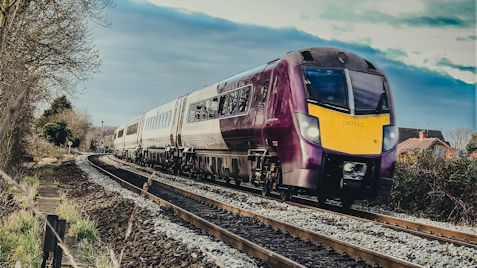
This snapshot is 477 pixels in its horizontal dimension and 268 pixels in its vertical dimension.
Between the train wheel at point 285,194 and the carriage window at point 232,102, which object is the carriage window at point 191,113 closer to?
the carriage window at point 232,102

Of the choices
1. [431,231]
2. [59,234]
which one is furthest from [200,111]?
[59,234]

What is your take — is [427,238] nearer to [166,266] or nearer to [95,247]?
[166,266]

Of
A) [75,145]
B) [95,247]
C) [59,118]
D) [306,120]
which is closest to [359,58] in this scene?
[306,120]

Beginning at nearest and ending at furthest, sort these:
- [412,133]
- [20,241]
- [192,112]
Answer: [20,241] → [192,112] → [412,133]

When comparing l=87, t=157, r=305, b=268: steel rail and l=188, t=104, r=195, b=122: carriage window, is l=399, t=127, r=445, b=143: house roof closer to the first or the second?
l=188, t=104, r=195, b=122: carriage window

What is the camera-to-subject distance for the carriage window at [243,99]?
12740mm

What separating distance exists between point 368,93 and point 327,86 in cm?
95

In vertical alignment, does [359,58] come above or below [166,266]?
above

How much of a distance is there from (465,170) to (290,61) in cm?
494

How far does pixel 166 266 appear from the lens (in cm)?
555

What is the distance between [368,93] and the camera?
10656 millimetres

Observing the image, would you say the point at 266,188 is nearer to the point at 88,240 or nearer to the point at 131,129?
the point at 88,240

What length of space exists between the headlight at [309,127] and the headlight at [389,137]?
1567mm

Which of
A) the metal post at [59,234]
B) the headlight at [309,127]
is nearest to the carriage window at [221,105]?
the headlight at [309,127]
